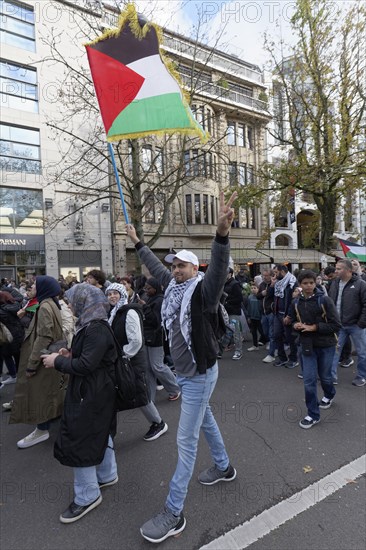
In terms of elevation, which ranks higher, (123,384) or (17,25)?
(17,25)

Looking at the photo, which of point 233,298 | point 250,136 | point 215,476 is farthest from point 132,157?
point 250,136

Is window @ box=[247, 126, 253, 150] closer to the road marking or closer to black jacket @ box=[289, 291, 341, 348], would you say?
black jacket @ box=[289, 291, 341, 348]

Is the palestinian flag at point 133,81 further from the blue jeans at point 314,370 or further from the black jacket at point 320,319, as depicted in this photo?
the blue jeans at point 314,370

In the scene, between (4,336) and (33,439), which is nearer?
(33,439)

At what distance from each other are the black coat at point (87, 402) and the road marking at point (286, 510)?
1053 mm

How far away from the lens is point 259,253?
22.7m

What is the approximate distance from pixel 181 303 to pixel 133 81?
106 inches

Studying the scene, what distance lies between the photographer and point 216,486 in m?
2.91

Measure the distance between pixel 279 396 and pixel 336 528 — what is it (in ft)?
8.37

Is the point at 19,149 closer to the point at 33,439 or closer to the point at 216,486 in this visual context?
the point at 33,439

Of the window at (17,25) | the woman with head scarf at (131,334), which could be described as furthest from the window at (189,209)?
the woman with head scarf at (131,334)

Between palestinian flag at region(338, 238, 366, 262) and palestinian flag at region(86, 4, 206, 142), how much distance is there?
30.3ft

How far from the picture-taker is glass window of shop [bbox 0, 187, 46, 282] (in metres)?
17.7

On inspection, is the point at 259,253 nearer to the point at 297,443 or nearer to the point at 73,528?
the point at 297,443
